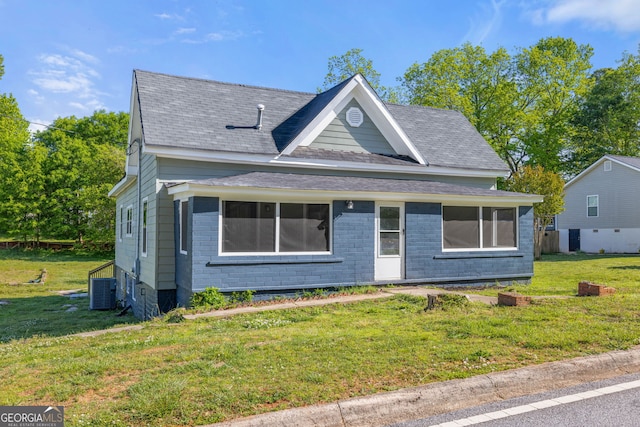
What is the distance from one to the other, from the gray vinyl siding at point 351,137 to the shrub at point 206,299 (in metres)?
5.38

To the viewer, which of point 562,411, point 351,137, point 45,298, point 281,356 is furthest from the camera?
point 45,298

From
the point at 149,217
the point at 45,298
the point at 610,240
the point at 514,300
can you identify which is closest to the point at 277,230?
the point at 149,217

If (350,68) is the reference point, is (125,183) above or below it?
below

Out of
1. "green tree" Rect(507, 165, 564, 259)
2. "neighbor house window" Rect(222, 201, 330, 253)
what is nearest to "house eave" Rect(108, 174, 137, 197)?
"neighbor house window" Rect(222, 201, 330, 253)

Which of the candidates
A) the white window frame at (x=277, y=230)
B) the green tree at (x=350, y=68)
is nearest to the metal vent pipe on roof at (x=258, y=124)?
the white window frame at (x=277, y=230)

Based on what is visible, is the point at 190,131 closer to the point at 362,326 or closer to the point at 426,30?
the point at 362,326

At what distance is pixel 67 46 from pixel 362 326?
1787cm

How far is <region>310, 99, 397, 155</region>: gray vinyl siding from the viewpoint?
14.0 m

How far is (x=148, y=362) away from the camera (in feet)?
19.4

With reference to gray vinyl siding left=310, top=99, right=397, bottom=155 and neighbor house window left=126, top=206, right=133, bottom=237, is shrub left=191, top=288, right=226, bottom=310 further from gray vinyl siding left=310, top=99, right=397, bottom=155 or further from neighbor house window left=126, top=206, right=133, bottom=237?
neighbor house window left=126, top=206, right=133, bottom=237

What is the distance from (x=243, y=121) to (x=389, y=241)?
5254 millimetres

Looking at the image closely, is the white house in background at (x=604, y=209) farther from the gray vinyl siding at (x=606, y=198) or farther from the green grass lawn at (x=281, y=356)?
the green grass lawn at (x=281, y=356)

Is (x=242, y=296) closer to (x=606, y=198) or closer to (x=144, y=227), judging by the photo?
(x=144, y=227)

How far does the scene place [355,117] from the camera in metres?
14.3
